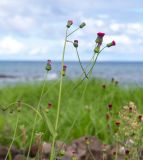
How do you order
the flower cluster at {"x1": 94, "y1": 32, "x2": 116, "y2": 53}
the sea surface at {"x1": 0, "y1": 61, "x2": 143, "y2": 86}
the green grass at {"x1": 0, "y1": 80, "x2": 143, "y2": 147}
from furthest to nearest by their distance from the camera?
1. the sea surface at {"x1": 0, "y1": 61, "x2": 143, "y2": 86}
2. the green grass at {"x1": 0, "y1": 80, "x2": 143, "y2": 147}
3. the flower cluster at {"x1": 94, "y1": 32, "x2": 116, "y2": 53}

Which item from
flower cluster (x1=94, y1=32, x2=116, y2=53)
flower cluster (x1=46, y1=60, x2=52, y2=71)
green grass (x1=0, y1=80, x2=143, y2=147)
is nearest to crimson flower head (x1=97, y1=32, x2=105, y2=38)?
flower cluster (x1=94, y1=32, x2=116, y2=53)

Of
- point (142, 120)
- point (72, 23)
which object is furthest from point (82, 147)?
point (72, 23)

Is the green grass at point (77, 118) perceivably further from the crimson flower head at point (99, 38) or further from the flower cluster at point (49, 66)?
the crimson flower head at point (99, 38)

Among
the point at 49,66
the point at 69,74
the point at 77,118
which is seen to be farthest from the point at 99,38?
the point at 69,74

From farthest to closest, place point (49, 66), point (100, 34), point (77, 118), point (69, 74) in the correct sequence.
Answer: point (69, 74) → point (77, 118) → point (49, 66) → point (100, 34)

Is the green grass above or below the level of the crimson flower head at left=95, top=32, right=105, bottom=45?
below

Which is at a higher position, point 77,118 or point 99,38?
point 99,38

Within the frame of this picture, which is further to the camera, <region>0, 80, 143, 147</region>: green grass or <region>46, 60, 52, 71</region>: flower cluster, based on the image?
<region>0, 80, 143, 147</region>: green grass

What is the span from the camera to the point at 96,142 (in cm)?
463

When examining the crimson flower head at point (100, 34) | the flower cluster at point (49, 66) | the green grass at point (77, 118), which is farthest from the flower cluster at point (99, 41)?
the green grass at point (77, 118)

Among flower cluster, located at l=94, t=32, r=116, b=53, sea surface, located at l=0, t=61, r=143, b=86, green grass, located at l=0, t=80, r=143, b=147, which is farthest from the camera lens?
sea surface, located at l=0, t=61, r=143, b=86

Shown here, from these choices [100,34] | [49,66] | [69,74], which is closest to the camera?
[100,34]

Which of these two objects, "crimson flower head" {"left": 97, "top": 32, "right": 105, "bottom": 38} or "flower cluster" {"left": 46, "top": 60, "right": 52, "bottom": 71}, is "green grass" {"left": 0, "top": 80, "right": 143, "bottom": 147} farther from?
"crimson flower head" {"left": 97, "top": 32, "right": 105, "bottom": 38}

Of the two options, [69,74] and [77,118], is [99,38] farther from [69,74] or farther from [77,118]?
[69,74]
